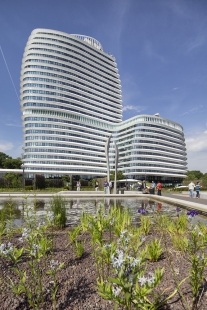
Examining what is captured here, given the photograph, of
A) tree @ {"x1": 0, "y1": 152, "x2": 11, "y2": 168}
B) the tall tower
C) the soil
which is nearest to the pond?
the soil

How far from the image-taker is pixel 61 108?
10312 cm

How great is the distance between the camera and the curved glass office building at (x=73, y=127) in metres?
94.9

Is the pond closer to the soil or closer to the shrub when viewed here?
the shrub

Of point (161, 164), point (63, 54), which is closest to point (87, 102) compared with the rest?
point (63, 54)

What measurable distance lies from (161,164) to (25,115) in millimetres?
65699

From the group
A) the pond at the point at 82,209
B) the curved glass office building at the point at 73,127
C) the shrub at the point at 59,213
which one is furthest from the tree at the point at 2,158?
the shrub at the point at 59,213

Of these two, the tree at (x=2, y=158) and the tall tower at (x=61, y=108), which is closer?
the tall tower at (x=61, y=108)

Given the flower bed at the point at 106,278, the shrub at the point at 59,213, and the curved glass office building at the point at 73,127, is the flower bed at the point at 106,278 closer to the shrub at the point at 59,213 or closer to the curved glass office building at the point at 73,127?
the shrub at the point at 59,213

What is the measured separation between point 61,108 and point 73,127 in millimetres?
10525

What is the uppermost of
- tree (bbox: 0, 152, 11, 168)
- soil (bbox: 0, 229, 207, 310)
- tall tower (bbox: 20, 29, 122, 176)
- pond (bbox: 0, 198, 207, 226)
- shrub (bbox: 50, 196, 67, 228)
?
tall tower (bbox: 20, 29, 122, 176)

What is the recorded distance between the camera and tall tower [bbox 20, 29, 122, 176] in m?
94.0

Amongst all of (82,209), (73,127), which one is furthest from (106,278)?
(73,127)

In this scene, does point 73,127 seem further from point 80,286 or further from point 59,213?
point 80,286

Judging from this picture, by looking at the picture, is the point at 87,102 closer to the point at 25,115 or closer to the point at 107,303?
the point at 25,115
